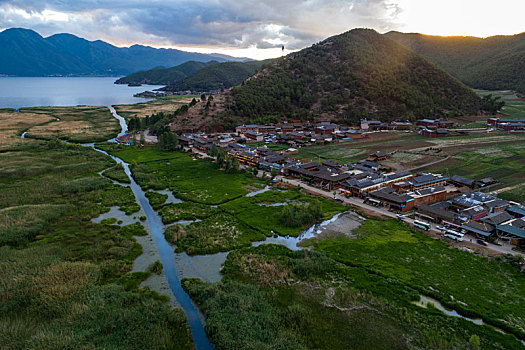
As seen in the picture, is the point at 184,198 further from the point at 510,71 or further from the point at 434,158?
the point at 510,71

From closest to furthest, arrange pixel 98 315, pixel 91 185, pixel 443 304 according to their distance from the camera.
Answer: pixel 98 315, pixel 443 304, pixel 91 185

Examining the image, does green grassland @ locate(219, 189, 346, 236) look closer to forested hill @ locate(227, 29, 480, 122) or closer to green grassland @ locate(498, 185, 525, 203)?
green grassland @ locate(498, 185, 525, 203)

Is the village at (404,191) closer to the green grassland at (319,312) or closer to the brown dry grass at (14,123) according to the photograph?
the green grassland at (319,312)

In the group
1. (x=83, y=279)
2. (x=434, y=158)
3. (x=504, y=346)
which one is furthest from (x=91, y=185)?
(x=434, y=158)

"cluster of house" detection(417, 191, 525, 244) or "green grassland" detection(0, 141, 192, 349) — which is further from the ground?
"cluster of house" detection(417, 191, 525, 244)

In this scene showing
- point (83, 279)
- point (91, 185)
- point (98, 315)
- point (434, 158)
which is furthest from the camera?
point (434, 158)

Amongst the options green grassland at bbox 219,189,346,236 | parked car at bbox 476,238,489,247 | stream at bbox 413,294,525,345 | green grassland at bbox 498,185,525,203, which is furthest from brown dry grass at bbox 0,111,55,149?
green grassland at bbox 498,185,525,203
